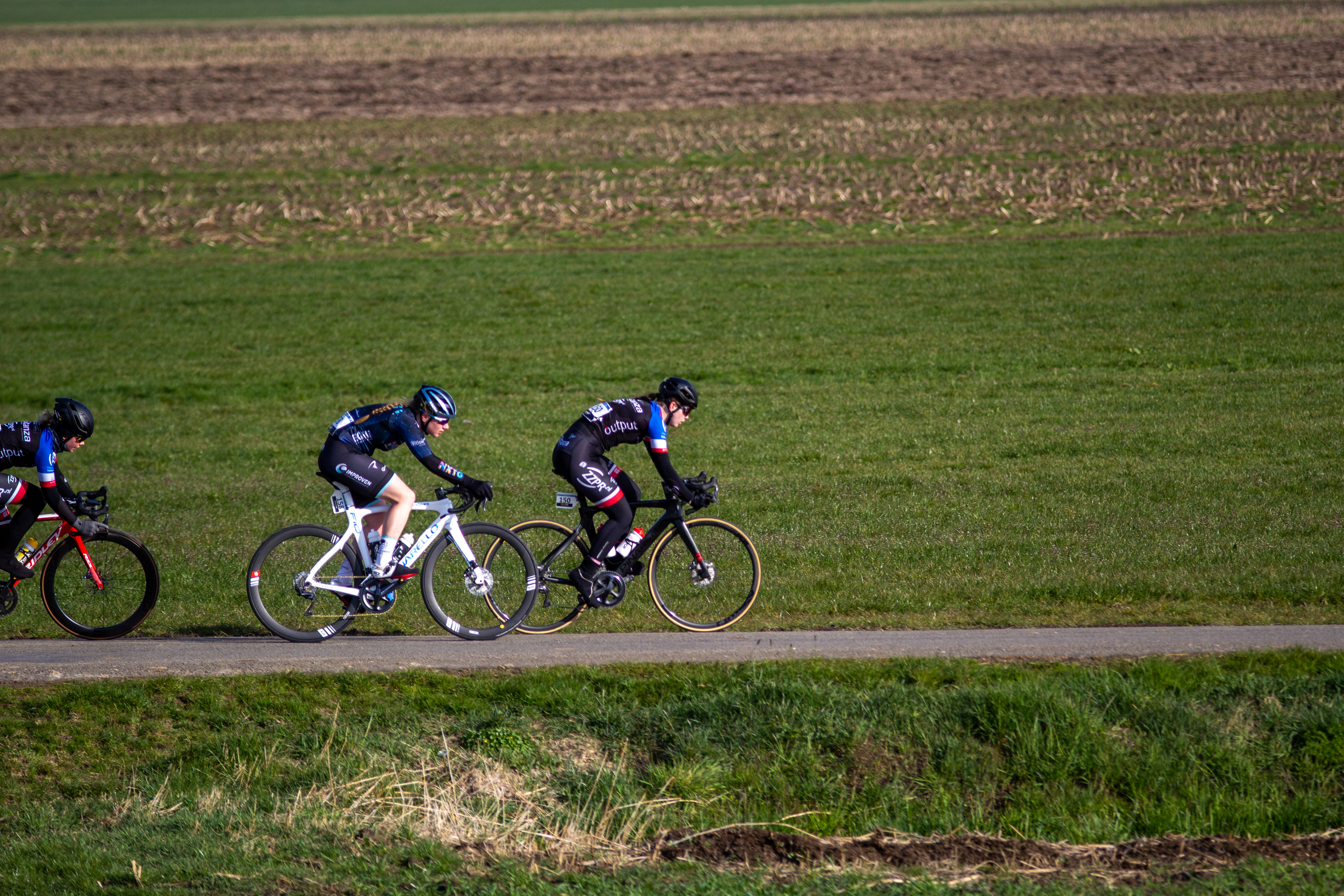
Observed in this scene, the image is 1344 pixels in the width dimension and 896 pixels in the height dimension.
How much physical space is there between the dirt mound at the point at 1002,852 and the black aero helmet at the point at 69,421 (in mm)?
6068

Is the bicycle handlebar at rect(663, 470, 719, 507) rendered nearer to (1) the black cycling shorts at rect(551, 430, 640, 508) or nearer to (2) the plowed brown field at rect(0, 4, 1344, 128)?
(1) the black cycling shorts at rect(551, 430, 640, 508)

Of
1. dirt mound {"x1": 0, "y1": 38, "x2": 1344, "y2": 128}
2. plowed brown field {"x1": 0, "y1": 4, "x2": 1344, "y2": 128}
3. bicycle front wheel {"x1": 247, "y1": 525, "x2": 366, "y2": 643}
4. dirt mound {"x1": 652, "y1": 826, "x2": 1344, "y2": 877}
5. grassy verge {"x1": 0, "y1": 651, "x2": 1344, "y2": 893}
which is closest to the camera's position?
dirt mound {"x1": 652, "y1": 826, "x2": 1344, "y2": 877}

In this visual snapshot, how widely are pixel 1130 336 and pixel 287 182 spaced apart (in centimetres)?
2655

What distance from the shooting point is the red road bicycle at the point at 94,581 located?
34.5ft

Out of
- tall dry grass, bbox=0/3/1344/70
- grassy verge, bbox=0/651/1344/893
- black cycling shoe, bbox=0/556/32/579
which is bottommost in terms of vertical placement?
grassy verge, bbox=0/651/1344/893

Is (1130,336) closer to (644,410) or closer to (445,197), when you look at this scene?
(644,410)

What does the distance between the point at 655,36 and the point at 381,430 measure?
60.9 m

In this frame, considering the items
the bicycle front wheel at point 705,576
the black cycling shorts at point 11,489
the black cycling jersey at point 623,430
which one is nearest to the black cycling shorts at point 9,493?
the black cycling shorts at point 11,489

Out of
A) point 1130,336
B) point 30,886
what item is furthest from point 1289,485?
point 30,886

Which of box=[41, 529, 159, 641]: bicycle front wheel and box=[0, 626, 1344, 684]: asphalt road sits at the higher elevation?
box=[41, 529, 159, 641]: bicycle front wheel

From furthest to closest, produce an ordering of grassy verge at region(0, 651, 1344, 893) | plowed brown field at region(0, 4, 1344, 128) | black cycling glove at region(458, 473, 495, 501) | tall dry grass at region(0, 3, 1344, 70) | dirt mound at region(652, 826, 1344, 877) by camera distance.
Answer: tall dry grass at region(0, 3, 1344, 70), plowed brown field at region(0, 4, 1344, 128), black cycling glove at region(458, 473, 495, 501), grassy verge at region(0, 651, 1344, 893), dirt mound at region(652, 826, 1344, 877)

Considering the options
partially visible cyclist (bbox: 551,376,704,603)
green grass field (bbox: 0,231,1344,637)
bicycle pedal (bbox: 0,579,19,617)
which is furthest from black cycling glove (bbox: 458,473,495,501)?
bicycle pedal (bbox: 0,579,19,617)

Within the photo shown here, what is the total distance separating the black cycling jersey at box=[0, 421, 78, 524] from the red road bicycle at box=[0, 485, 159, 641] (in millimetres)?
280

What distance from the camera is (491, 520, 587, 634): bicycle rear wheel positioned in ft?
34.3
